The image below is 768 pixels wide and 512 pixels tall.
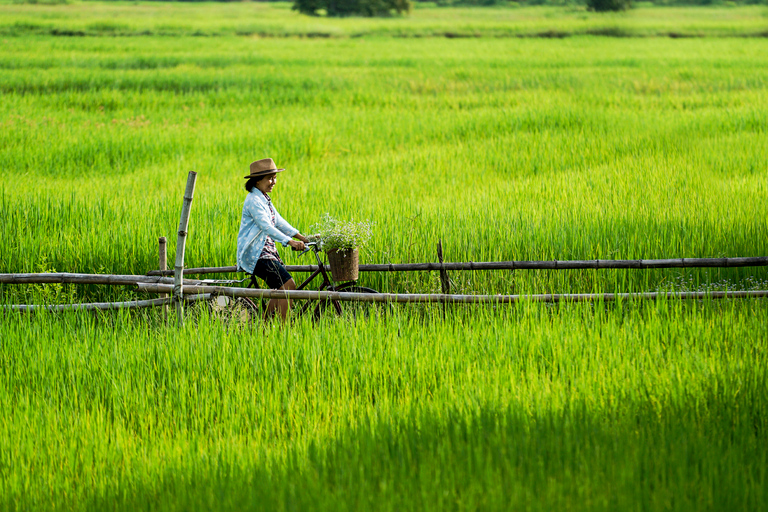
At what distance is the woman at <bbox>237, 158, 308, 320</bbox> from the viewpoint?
14.5 feet

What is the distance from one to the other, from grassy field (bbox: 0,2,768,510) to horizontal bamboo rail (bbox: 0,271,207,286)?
0.27 meters

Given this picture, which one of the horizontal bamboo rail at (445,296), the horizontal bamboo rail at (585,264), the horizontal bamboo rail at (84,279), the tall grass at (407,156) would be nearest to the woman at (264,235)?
the horizontal bamboo rail at (445,296)

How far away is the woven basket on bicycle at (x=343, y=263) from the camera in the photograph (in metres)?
4.27

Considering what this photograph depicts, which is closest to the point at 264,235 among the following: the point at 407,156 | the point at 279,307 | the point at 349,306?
the point at 279,307

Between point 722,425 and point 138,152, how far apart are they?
9.04 metres

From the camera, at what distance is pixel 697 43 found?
26.0 metres

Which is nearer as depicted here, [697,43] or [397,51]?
[397,51]

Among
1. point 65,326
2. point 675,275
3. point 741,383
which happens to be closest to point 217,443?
point 65,326

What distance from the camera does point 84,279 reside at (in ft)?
15.6

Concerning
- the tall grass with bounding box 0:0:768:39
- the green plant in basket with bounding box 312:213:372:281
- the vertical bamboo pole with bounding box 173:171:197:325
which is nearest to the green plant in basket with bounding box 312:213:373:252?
the green plant in basket with bounding box 312:213:372:281

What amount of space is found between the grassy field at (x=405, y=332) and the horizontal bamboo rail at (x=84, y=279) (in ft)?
0.87

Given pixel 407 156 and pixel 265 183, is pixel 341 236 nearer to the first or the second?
pixel 265 183

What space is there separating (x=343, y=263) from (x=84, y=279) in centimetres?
187

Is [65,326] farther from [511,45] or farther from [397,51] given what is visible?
[511,45]
